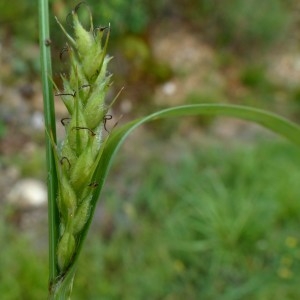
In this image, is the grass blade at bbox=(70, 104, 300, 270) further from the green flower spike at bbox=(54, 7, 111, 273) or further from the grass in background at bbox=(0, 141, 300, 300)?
the grass in background at bbox=(0, 141, 300, 300)

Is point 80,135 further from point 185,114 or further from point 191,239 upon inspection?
point 191,239

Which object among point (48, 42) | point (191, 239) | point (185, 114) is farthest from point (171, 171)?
point (48, 42)

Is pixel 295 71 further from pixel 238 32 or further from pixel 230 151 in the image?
pixel 230 151

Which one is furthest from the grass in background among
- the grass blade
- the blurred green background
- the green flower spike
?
the green flower spike

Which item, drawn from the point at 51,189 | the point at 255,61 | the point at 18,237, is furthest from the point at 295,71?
the point at 51,189

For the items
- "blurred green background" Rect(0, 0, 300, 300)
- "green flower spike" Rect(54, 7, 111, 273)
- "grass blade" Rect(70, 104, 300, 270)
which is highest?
"green flower spike" Rect(54, 7, 111, 273)

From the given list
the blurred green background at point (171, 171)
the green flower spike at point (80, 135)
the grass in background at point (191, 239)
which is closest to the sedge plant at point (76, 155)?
the green flower spike at point (80, 135)

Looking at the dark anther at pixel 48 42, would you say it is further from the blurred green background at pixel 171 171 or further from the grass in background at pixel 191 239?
the grass in background at pixel 191 239
